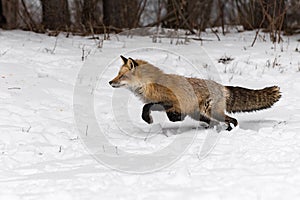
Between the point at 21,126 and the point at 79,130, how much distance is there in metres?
0.77

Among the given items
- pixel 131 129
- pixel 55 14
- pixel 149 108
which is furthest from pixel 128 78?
pixel 55 14

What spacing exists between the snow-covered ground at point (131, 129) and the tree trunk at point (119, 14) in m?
1.90

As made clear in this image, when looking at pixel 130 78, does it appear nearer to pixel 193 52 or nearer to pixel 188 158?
pixel 188 158

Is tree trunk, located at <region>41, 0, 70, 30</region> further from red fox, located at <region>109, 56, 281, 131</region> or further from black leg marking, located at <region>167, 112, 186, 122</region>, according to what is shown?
black leg marking, located at <region>167, 112, 186, 122</region>

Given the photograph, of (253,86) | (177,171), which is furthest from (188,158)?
(253,86)

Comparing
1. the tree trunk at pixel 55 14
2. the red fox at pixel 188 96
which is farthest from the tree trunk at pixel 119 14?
the red fox at pixel 188 96

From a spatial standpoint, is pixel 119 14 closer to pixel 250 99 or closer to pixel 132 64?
pixel 132 64

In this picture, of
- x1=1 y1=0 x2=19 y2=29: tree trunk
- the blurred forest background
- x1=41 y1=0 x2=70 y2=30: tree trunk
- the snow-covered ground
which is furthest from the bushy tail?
x1=1 y1=0 x2=19 y2=29: tree trunk

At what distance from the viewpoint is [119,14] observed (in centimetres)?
1345

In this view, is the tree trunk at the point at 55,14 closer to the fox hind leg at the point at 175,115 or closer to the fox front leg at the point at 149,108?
the fox front leg at the point at 149,108

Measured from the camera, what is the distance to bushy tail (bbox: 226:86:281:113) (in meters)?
6.43

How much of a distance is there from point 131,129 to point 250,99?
173 cm

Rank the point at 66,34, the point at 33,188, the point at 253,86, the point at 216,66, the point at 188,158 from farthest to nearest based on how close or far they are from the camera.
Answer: the point at 66,34
the point at 216,66
the point at 253,86
the point at 188,158
the point at 33,188

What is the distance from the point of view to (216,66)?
1009 cm
